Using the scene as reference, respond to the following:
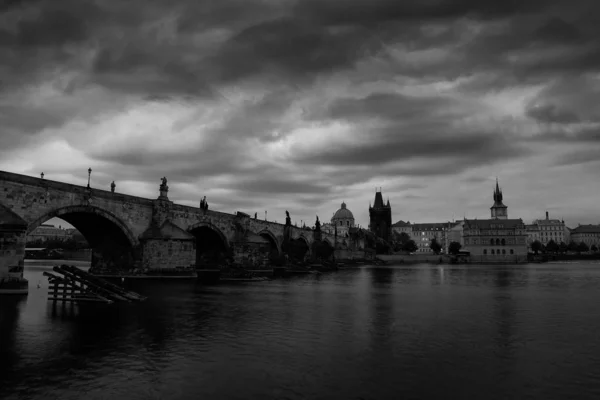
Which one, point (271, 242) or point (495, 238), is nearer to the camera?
point (271, 242)

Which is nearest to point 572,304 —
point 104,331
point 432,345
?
point 432,345

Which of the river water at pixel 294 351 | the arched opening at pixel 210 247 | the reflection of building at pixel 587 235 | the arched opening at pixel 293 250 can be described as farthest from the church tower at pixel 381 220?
the river water at pixel 294 351

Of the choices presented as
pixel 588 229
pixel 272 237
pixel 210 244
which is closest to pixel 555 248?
pixel 588 229

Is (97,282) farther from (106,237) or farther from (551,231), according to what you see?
(551,231)

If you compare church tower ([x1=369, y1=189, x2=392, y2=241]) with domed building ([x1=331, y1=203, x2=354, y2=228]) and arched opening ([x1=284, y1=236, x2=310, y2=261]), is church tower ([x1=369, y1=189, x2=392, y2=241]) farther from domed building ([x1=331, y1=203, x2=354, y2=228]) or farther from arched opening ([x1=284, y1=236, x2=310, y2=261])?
arched opening ([x1=284, y1=236, x2=310, y2=261])

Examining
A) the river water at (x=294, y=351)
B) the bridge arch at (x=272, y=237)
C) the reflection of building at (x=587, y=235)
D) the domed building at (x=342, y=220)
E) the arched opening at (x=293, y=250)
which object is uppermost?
the domed building at (x=342, y=220)

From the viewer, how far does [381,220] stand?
17950cm

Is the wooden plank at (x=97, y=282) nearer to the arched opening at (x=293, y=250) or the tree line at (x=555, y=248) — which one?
the arched opening at (x=293, y=250)

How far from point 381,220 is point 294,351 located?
170 m

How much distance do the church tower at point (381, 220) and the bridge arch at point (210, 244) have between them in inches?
4870

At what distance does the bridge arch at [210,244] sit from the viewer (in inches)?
2036

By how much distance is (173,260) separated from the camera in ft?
134

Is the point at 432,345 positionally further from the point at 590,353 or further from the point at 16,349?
the point at 16,349

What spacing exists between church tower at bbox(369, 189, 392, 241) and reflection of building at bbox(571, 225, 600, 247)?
8382 centimetres
